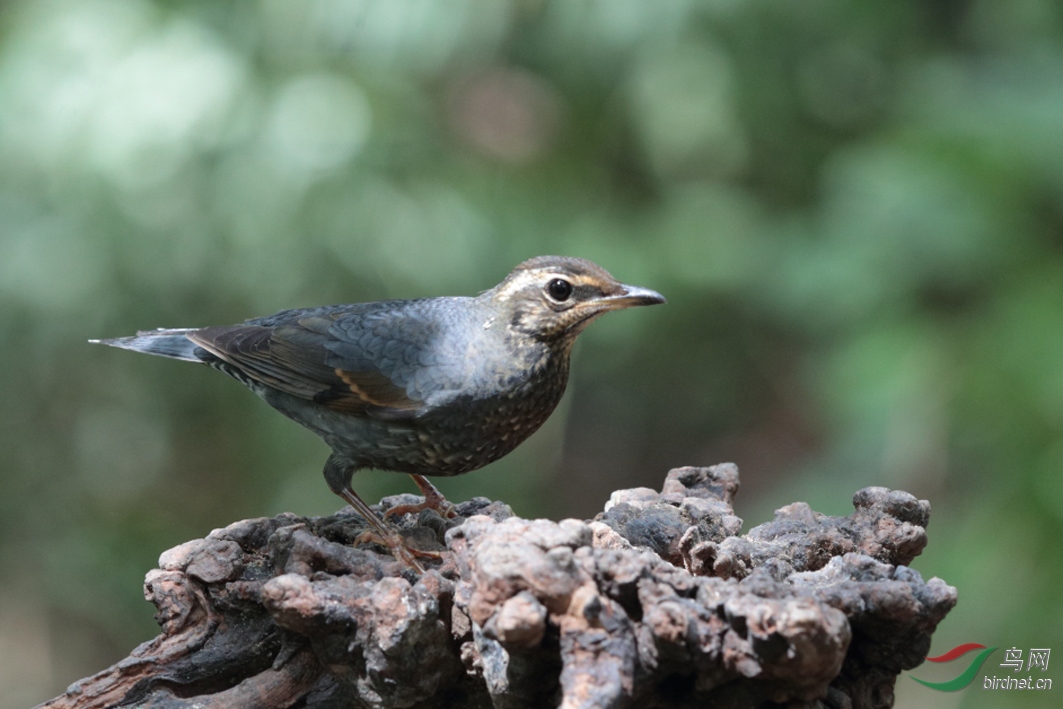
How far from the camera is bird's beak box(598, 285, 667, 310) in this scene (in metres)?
3.63

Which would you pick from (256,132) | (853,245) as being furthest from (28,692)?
(853,245)

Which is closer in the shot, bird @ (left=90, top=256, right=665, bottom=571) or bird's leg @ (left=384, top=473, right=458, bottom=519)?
bird @ (left=90, top=256, right=665, bottom=571)

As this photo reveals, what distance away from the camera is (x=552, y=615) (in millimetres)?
2389

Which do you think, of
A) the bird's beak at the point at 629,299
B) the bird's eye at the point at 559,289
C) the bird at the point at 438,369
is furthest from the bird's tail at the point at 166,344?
the bird's beak at the point at 629,299

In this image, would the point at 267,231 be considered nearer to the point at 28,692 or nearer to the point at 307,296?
the point at 307,296

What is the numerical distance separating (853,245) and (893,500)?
8.57ft

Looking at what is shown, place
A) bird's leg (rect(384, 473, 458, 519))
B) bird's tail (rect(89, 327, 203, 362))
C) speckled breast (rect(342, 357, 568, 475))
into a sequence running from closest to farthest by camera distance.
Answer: speckled breast (rect(342, 357, 568, 475))
bird's leg (rect(384, 473, 458, 519))
bird's tail (rect(89, 327, 203, 362))

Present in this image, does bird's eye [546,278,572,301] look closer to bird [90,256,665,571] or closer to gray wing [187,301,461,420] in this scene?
bird [90,256,665,571]

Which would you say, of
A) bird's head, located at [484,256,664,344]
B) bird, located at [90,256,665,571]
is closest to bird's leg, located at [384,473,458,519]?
bird, located at [90,256,665,571]

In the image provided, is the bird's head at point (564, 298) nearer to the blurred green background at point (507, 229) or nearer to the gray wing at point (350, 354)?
the gray wing at point (350, 354)

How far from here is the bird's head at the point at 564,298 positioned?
3.69 m

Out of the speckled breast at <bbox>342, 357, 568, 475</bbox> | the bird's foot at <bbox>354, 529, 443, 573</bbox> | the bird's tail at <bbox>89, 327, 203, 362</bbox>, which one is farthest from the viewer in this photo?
the bird's tail at <bbox>89, 327, 203, 362</bbox>

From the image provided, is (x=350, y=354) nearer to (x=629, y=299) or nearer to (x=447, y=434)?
(x=447, y=434)

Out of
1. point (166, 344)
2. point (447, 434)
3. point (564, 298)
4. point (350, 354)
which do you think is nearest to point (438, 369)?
point (447, 434)
